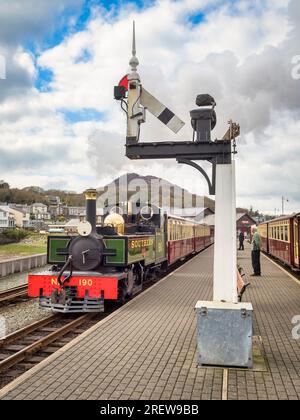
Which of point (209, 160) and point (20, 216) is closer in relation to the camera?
point (209, 160)

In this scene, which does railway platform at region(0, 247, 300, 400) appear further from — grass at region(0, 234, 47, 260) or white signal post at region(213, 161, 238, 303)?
grass at region(0, 234, 47, 260)

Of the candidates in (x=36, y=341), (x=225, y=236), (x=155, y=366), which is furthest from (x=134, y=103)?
(x=36, y=341)

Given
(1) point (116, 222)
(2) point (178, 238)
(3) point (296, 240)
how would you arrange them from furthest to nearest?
(2) point (178, 238) → (3) point (296, 240) → (1) point (116, 222)

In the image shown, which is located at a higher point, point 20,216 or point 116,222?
point 20,216

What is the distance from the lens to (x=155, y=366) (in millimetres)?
4980

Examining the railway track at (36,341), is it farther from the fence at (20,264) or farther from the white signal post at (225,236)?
the fence at (20,264)

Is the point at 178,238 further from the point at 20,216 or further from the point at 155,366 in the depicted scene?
the point at 20,216

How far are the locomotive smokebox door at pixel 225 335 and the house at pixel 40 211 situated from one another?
9010 cm

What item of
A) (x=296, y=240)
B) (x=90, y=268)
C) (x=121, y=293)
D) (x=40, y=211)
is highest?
(x=40, y=211)

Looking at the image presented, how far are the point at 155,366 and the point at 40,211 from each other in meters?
97.4

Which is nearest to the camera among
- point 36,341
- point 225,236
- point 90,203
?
point 225,236

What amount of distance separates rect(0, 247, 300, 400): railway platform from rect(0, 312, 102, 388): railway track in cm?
55
